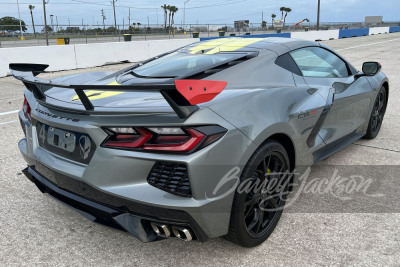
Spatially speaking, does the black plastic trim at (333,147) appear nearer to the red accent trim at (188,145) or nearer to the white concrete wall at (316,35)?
the red accent trim at (188,145)

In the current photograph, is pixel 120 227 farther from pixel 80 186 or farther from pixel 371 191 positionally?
pixel 371 191

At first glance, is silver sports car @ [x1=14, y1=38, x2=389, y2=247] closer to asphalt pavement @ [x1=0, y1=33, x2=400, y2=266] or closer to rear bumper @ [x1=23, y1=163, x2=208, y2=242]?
rear bumper @ [x1=23, y1=163, x2=208, y2=242]

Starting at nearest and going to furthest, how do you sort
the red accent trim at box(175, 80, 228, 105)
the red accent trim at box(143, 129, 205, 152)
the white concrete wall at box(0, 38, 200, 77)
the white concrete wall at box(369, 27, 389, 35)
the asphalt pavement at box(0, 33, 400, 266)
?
the red accent trim at box(175, 80, 228, 105) < the red accent trim at box(143, 129, 205, 152) < the asphalt pavement at box(0, 33, 400, 266) < the white concrete wall at box(0, 38, 200, 77) < the white concrete wall at box(369, 27, 389, 35)

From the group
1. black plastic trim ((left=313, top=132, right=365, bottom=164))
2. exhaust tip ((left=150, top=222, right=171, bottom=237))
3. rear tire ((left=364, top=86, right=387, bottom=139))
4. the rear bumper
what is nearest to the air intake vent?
the rear bumper

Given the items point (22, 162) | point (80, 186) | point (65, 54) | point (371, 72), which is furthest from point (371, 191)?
point (65, 54)

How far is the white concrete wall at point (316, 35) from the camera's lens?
29819 mm

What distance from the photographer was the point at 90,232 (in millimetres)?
2684

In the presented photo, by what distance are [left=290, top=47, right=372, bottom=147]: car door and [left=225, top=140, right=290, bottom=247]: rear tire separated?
730mm

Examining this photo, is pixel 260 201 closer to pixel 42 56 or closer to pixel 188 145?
pixel 188 145

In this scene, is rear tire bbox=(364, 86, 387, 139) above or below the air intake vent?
below

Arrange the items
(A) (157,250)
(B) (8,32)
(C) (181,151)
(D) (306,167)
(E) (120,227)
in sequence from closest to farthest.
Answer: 1. (C) (181,151)
2. (E) (120,227)
3. (A) (157,250)
4. (D) (306,167)
5. (B) (8,32)

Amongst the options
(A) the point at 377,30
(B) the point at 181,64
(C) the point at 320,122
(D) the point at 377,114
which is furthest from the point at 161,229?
(A) the point at 377,30

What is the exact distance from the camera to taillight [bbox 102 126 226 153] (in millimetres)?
1932

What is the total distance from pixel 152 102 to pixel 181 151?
402 mm
